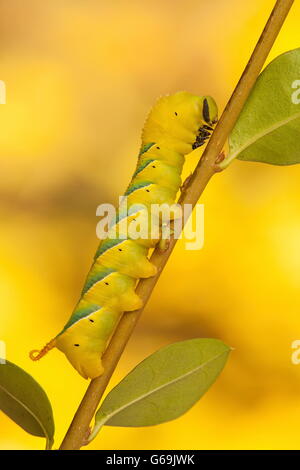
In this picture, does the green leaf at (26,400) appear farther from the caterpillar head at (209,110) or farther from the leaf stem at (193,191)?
the caterpillar head at (209,110)

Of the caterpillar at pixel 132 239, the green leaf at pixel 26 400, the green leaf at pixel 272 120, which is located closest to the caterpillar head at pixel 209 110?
the caterpillar at pixel 132 239

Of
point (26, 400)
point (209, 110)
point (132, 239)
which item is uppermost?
point (209, 110)

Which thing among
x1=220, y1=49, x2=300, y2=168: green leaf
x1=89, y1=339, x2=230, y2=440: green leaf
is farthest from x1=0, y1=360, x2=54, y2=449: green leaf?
x1=220, y1=49, x2=300, y2=168: green leaf

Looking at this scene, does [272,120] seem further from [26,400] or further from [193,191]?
[26,400]

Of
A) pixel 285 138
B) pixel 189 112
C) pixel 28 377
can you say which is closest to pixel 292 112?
pixel 285 138

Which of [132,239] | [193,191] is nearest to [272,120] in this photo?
[193,191]

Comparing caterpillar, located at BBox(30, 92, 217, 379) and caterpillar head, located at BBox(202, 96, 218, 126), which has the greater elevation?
caterpillar head, located at BBox(202, 96, 218, 126)

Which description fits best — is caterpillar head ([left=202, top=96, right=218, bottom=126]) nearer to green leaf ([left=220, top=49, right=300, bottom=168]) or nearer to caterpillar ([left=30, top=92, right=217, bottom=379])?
caterpillar ([left=30, top=92, right=217, bottom=379])

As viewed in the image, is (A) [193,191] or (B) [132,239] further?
(B) [132,239]
